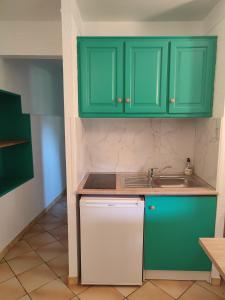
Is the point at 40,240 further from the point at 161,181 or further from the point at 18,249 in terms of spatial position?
the point at 161,181

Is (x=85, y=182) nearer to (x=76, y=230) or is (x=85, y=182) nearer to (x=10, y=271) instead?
(x=76, y=230)

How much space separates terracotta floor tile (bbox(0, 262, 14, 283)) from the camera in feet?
6.42

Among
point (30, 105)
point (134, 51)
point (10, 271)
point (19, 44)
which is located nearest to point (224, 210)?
point (134, 51)

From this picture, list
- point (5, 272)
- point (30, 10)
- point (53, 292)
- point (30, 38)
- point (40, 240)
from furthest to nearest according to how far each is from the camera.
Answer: point (40, 240), point (30, 38), point (5, 272), point (30, 10), point (53, 292)

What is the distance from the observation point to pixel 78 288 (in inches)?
71.4

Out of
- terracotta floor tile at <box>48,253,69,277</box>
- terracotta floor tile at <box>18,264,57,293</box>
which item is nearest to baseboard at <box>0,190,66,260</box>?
terracotta floor tile at <box>18,264,57,293</box>

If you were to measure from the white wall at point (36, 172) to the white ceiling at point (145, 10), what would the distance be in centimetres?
124

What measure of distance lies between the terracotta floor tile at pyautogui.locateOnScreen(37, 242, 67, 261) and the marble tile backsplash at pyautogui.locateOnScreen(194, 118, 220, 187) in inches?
69.7

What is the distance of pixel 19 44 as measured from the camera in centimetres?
213

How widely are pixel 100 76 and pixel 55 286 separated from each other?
1.94 metres

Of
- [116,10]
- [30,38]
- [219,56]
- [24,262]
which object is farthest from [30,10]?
[24,262]

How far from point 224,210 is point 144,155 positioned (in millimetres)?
938

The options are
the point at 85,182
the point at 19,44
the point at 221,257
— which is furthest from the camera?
the point at 19,44

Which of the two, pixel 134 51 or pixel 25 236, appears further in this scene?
pixel 25 236
